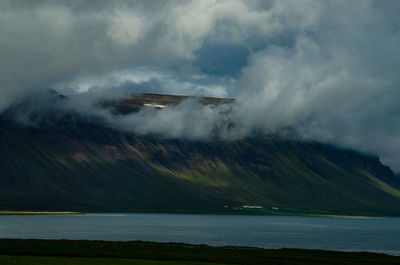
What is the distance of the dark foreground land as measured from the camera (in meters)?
81.8

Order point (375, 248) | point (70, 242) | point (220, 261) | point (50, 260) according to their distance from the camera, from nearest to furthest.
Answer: point (50, 260)
point (220, 261)
point (70, 242)
point (375, 248)

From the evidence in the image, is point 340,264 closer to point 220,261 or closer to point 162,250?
point 220,261

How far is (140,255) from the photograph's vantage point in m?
90.6

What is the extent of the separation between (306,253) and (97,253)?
36484 millimetres

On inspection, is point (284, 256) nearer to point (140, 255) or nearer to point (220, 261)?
point (220, 261)

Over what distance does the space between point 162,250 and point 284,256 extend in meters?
20.2

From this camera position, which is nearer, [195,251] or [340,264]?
[340,264]

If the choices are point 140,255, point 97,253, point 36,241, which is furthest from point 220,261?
point 36,241

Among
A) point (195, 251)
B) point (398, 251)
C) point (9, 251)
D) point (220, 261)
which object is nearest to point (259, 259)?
point (220, 261)

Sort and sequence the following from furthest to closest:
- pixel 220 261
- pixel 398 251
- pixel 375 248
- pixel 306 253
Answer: pixel 375 248 → pixel 398 251 → pixel 306 253 → pixel 220 261

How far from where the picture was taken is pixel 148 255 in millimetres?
90812

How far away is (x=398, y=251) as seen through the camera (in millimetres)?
123250

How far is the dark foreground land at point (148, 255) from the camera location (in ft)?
268

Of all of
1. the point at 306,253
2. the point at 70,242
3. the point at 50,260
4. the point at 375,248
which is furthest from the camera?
the point at 375,248
